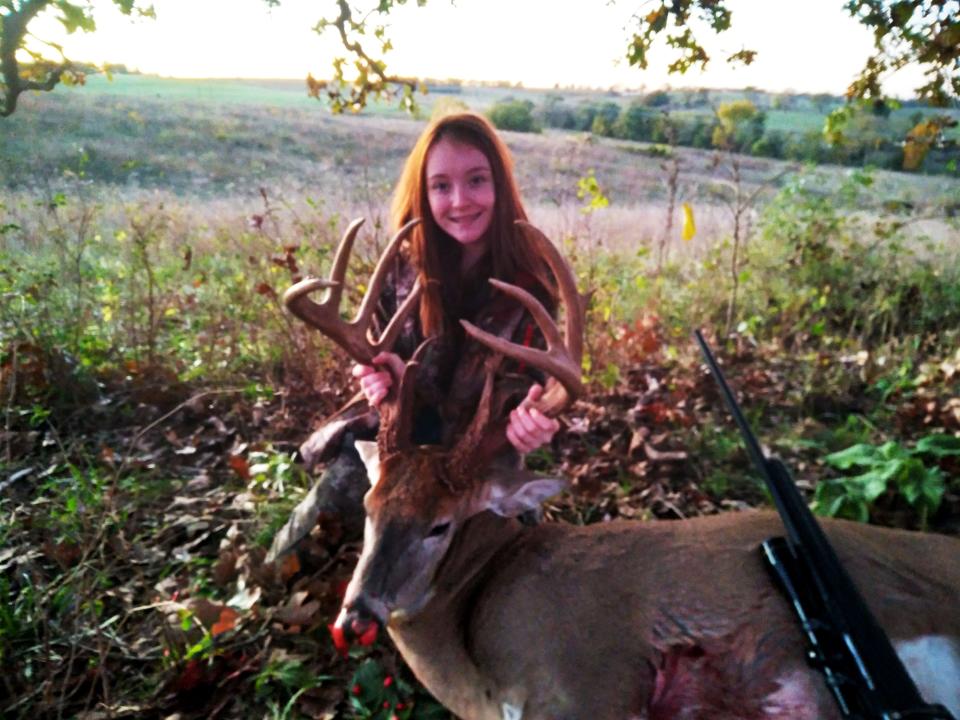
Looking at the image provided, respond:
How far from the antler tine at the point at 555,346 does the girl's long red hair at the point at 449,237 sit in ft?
1.51

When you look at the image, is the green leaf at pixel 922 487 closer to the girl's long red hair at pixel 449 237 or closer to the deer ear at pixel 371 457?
the girl's long red hair at pixel 449 237

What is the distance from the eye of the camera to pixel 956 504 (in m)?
3.23

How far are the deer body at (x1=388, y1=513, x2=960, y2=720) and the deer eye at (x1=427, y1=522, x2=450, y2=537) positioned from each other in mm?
100

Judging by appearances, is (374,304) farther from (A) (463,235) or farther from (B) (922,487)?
(B) (922,487)

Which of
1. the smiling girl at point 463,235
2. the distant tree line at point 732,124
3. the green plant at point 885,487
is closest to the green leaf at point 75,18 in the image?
the smiling girl at point 463,235

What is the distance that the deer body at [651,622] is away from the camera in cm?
198

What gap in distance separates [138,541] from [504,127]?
3.05 metres

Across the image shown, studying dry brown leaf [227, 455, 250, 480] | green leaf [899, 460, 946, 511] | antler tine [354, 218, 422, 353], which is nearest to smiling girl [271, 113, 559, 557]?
antler tine [354, 218, 422, 353]

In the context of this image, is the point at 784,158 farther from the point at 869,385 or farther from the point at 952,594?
the point at 952,594

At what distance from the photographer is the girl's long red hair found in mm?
2818

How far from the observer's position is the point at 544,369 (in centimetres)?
227

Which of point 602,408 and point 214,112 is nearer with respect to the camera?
point 602,408

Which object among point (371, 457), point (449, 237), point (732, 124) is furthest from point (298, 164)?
point (371, 457)

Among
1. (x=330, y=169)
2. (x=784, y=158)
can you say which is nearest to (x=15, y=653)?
(x=330, y=169)
